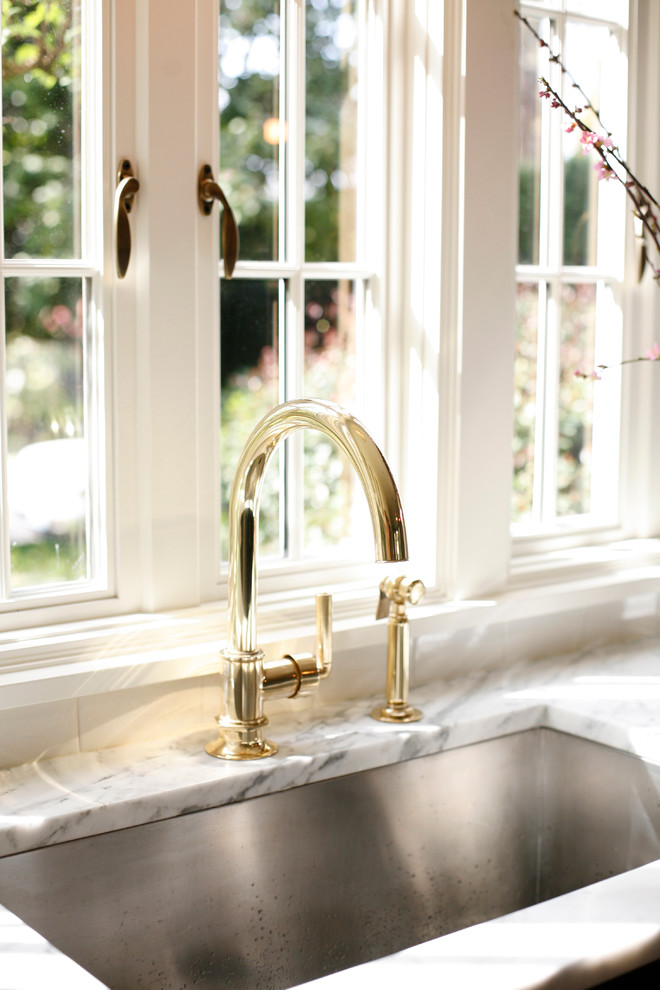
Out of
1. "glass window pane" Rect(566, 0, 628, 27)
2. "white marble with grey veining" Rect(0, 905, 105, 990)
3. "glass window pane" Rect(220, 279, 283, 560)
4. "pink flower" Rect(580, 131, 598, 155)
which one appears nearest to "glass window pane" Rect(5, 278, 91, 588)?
"glass window pane" Rect(220, 279, 283, 560)

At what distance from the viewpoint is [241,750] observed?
1.33m

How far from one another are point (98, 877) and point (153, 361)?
0.62 metres

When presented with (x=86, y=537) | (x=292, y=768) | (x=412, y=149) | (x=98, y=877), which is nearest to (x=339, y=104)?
(x=412, y=149)

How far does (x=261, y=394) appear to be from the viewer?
5.25 feet

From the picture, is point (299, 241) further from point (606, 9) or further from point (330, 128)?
point (606, 9)

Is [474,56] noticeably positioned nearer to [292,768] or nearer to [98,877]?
[292,768]

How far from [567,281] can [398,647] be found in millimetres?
808

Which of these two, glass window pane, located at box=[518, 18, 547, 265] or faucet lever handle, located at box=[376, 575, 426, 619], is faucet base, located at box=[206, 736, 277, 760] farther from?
glass window pane, located at box=[518, 18, 547, 265]

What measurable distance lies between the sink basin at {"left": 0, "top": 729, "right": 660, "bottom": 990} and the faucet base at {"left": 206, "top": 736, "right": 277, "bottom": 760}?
0.05 m

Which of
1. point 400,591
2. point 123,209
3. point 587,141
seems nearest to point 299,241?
point 123,209

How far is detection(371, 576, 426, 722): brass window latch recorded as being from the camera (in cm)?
142

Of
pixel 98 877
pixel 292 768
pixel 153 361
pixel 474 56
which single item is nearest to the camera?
pixel 98 877

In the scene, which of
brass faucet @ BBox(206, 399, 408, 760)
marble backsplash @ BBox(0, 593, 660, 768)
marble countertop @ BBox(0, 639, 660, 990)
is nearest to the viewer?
marble countertop @ BBox(0, 639, 660, 990)

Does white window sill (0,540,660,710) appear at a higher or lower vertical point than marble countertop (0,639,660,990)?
higher
